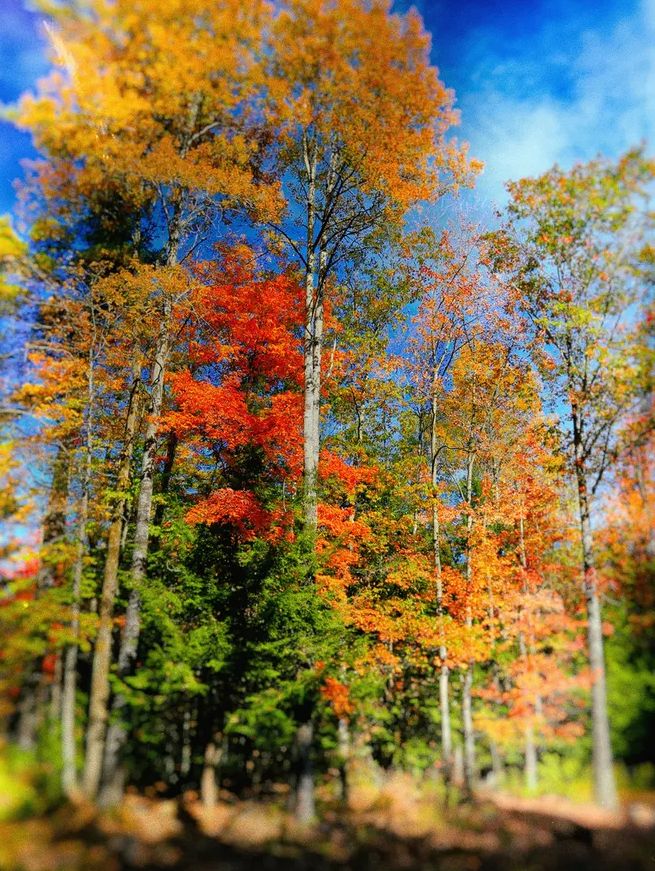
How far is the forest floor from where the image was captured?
12.5 feet

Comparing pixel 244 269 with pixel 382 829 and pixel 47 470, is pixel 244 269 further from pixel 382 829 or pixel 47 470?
pixel 382 829

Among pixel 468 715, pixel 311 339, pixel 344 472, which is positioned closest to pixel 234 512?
pixel 344 472

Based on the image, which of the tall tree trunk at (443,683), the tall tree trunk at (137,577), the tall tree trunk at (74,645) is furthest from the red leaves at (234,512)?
the tall tree trunk at (74,645)

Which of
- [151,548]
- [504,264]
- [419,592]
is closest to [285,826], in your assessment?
[419,592]

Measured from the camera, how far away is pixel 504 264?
8.66 metres

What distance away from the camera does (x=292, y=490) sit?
11.8m

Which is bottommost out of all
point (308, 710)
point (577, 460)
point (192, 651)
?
point (308, 710)

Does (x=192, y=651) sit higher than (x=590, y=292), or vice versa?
(x=590, y=292)

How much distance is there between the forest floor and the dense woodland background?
0.23 meters

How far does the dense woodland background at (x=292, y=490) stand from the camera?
5.06 metres

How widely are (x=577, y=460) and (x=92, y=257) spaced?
718 cm

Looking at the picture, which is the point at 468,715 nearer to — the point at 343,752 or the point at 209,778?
the point at 343,752

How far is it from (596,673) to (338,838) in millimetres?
3049

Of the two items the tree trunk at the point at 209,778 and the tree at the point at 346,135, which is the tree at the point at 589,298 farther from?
the tree trunk at the point at 209,778
